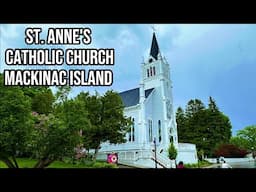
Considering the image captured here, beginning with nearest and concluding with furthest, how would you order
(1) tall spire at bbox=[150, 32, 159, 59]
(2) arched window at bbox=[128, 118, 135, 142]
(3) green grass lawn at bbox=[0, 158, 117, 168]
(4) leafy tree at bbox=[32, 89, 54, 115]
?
(3) green grass lawn at bbox=[0, 158, 117, 168], (1) tall spire at bbox=[150, 32, 159, 59], (4) leafy tree at bbox=[32, 89, 54, 115], (2) arched window at bbox=[128, 118, 135, 142]

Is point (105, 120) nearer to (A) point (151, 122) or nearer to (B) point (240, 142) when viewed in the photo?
(A) point (151, 122)

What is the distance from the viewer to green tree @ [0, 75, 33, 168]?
426 cm

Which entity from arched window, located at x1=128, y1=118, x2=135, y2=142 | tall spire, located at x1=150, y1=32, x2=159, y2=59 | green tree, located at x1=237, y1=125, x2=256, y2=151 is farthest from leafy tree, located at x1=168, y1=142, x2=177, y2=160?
tall spire, located at x1=150, y1=32, x2=159, y2=59

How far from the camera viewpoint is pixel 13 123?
14.4 feet

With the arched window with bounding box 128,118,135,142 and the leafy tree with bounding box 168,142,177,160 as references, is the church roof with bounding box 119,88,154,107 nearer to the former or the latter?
the arched window with bounding box 128,118,135,142

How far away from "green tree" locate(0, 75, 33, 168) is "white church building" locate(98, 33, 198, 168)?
53.0 inches

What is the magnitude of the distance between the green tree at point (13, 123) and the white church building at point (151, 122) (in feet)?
4.42

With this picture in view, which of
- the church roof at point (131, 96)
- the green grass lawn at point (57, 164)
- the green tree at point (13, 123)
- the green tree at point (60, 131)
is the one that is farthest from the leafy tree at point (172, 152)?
the green tree at point (13, 123)

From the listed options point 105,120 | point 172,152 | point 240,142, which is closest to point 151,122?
point 172,152

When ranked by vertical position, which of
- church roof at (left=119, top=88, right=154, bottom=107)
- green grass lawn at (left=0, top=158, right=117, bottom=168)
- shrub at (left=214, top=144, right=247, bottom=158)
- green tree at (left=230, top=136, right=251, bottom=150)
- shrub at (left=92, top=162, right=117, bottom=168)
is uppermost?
church roof at (left=119, top=88, right=154, bottom=107)

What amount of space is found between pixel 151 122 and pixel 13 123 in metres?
2.60

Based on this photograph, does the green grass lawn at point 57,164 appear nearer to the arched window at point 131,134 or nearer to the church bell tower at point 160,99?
the arched window at point 131,134
